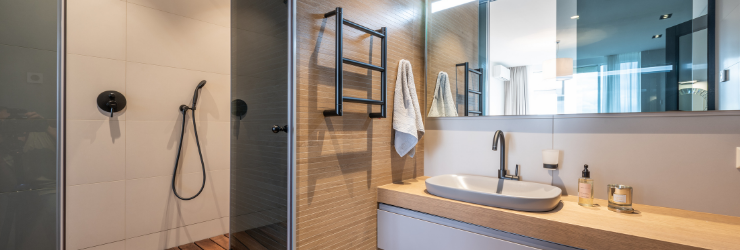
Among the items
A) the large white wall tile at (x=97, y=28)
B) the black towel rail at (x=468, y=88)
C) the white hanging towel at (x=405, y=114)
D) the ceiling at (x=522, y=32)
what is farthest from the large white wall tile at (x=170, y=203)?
the ceiling at (x=522, y=32)

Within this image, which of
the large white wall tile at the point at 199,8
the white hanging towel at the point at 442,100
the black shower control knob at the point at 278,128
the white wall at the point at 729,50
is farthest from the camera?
the white hanging towel at the point at 442,100

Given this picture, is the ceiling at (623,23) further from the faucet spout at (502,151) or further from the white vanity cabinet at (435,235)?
the white vanity cabinet at (435,235)

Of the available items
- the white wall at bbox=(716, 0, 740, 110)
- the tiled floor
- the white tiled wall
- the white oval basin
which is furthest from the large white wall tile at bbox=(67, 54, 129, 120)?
the white wall at bbox=(716, 0, 740, 110)

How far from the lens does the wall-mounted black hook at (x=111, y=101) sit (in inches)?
54.9

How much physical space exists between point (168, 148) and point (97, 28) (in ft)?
2.21

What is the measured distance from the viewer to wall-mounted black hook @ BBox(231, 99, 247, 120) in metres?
1.34

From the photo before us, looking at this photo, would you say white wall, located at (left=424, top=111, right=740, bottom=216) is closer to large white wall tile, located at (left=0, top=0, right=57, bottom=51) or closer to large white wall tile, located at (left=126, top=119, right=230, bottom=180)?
large white wall tile, located at (left=126, top=119, right=230, bottom=180)

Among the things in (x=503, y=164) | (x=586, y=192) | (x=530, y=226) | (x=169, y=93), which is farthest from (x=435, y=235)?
(x=169, y=93)

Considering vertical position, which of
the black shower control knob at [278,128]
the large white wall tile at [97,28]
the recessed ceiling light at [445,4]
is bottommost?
the black shower control knob at [278,128]

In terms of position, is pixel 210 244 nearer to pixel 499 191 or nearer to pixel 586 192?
pixel 499 191

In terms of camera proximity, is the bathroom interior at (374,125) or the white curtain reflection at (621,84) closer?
the bathroom interior at (374,125)

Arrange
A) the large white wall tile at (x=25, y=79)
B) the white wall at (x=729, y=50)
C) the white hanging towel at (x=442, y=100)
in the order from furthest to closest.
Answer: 1. the white hanging towel at (x=442, y=100)
2. the white wall at (x=729, y=50)
3. the large white wall tile at (x=25, y=79)

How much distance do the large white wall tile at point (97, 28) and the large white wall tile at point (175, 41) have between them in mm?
38

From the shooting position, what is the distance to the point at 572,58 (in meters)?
1.43
